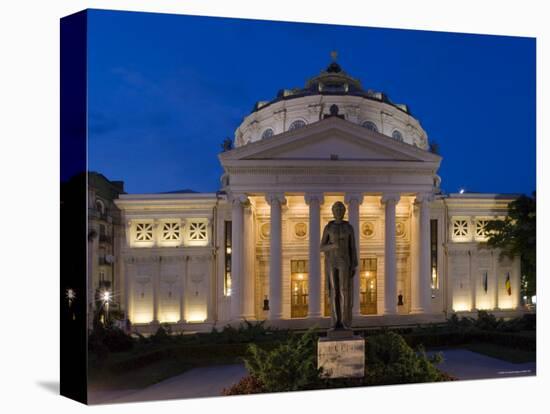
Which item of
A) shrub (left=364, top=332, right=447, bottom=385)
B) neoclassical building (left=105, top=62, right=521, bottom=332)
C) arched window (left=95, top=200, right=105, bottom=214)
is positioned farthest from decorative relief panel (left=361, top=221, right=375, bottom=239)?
arched window (left=95, top=200, right=105, bottom=214)

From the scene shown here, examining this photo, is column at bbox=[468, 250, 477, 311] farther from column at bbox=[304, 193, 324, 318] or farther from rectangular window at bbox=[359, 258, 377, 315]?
column at bbox=[304, 193, 324, 318]

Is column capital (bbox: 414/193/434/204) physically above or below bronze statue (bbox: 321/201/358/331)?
above

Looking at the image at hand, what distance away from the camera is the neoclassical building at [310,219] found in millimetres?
23672

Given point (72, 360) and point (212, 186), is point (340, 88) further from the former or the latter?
point (72, 360)

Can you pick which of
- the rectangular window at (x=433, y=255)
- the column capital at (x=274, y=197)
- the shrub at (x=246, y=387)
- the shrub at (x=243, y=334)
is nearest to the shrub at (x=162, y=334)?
the shrub at (x=243, y=334)

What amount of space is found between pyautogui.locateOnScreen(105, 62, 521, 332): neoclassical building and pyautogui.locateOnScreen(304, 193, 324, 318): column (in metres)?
0.04

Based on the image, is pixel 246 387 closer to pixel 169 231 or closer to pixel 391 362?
pixel 391 362

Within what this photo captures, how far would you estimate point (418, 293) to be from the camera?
26766 millimetres

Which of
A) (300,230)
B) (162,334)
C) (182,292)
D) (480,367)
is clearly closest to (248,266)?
(182,292)

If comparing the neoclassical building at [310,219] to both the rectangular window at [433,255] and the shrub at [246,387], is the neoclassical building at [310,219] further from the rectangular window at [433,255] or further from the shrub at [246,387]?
the shrub at [246,387]

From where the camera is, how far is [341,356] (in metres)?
19.1

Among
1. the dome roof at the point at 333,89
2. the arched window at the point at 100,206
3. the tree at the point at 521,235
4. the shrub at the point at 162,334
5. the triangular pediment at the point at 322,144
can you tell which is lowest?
the shrub at the point at 162,334

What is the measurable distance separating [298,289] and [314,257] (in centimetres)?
360

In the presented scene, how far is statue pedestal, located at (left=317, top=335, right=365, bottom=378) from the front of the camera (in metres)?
19.0
